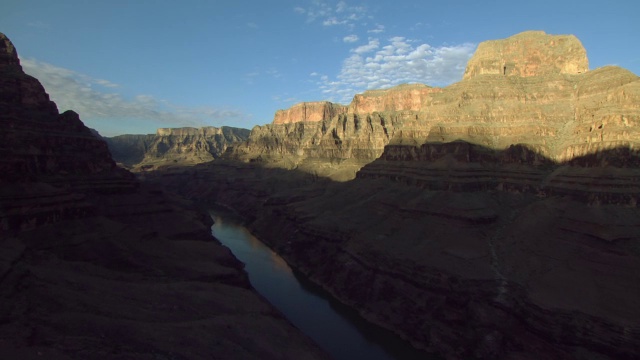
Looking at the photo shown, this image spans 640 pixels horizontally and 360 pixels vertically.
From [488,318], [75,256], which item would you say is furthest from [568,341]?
[75,256]

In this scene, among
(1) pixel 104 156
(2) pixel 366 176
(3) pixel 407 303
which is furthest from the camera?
(2) pixel 366 176

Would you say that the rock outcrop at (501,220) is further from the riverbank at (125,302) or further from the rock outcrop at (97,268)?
the rock outcrop at (97,268)

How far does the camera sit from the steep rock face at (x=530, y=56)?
84688mm

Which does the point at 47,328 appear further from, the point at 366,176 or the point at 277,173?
the point at 277,173

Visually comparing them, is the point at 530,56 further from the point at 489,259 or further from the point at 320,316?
the point at 320,316

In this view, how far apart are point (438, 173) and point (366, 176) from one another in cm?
3004

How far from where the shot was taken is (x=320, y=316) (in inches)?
2312

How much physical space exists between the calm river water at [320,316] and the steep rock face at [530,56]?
215 ft

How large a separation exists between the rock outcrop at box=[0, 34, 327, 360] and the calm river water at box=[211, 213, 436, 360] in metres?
8.72

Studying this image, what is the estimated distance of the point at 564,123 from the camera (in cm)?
7600

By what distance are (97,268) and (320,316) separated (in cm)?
3078

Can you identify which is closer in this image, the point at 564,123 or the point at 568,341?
the point at 568,341

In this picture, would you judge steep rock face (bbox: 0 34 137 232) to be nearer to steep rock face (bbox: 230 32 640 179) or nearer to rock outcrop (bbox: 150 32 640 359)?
rock outcrop (bbox: 150 32 640 359)

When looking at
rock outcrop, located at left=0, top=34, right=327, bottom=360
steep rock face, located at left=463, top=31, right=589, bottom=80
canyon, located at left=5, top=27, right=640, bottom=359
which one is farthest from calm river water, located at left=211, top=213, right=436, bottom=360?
steep rock face, located at left=463, top=31, right=589, bottom=80
